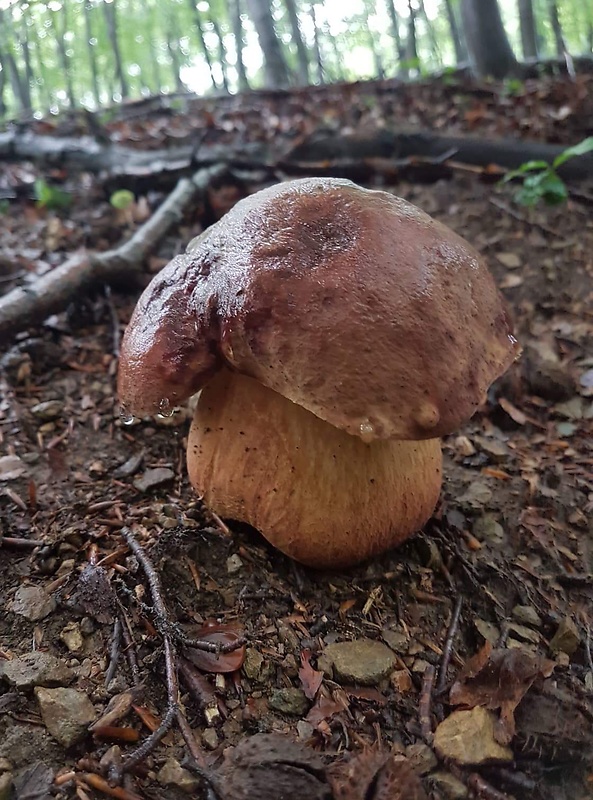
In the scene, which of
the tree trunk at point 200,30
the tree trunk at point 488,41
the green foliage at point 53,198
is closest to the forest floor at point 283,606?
the green foliage at point 53,198

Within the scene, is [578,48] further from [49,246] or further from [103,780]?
[103,780]

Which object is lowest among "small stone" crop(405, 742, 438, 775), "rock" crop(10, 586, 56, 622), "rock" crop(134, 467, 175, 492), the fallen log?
"small stone" crop(405, 742, 438, 775)

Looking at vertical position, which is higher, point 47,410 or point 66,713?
point 47,410

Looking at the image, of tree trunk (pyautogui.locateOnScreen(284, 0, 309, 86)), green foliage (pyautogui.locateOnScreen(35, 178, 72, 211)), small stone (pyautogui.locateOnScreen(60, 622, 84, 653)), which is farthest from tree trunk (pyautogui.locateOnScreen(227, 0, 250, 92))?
small stone (pyautogui.locateOnScreen(60, 622, 84, 653))

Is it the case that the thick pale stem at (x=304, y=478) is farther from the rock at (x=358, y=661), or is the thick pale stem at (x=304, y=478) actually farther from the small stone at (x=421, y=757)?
the small stone at (x=421, y=757)

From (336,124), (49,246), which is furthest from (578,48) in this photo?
(49,246)

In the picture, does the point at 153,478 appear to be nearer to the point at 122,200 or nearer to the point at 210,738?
the point at 210,738

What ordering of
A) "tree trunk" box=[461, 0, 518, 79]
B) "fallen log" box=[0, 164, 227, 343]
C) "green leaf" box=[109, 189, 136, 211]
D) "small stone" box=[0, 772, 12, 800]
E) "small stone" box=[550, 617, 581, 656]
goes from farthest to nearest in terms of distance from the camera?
1. "tree trunk" box=[461, 0, 518, 79]
2. "green leaf" box=[109, 189, 136, 211]
3. "fallen log" box=[0, 164, 227, 343]
4. "small stone" box=[550, 617, 581, 656]
5. "small stone" box=[0, 772, 12, 800]

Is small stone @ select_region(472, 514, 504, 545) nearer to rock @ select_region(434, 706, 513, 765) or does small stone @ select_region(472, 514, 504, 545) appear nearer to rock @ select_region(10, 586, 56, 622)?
rock @ select_region(434, 706, 513, 765)

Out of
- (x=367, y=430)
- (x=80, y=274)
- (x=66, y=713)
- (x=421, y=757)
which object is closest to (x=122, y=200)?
(x=80, y=274)
